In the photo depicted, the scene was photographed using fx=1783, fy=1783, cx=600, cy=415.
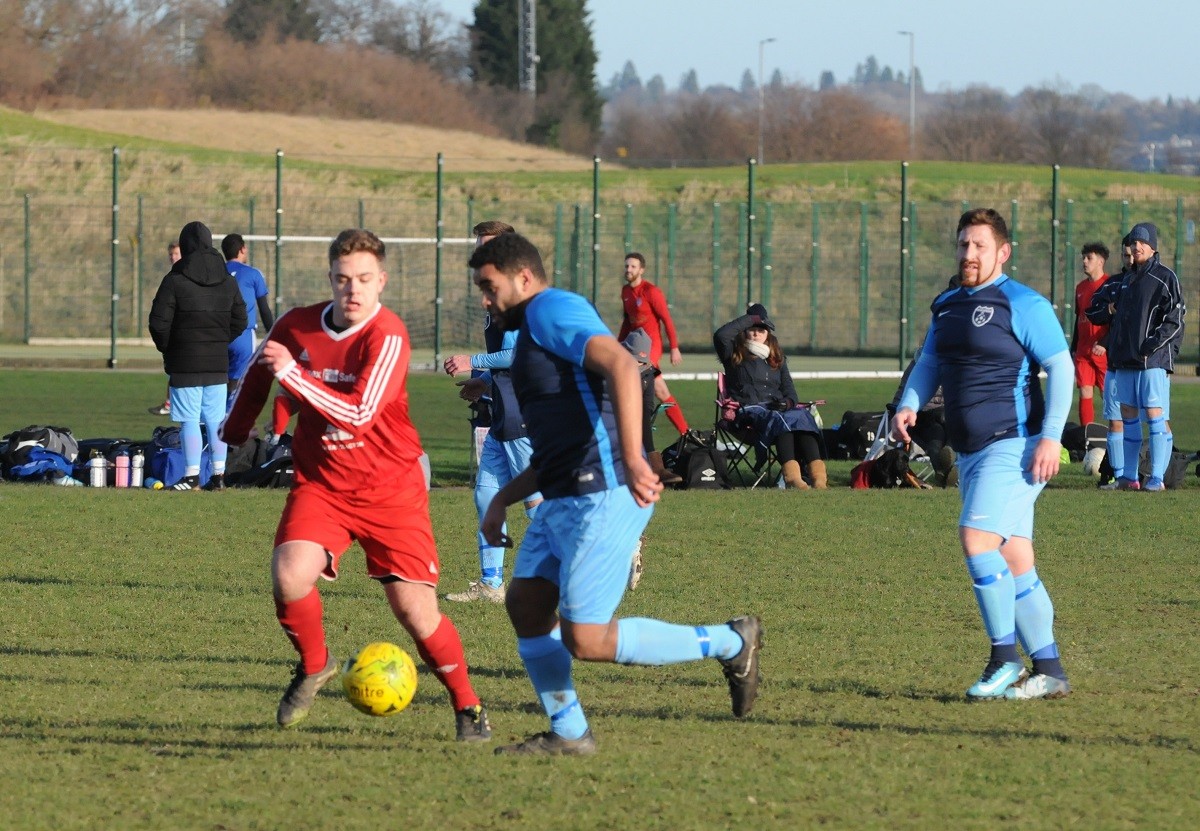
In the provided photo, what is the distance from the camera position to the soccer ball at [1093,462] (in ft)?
50.1

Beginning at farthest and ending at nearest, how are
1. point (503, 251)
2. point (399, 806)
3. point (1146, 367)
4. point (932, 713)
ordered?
point (1146, 367), point (932, 713), point (503, 251), point (399, 806)

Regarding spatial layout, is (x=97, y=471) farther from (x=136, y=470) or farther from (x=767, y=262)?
(x=767, y=262)

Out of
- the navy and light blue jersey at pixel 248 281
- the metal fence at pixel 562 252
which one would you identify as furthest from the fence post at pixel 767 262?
the navy and light blue jersey at pixel 248 281

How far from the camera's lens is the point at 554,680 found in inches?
224

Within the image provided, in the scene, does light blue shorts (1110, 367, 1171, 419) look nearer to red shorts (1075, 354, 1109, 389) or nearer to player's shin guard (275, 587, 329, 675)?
red shorts (1075, 354, 1109, 389)

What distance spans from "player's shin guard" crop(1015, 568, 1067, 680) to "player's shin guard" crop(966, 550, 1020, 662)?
100 mm

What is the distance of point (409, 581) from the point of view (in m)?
5.94

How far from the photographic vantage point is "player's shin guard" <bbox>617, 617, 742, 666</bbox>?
5.66m

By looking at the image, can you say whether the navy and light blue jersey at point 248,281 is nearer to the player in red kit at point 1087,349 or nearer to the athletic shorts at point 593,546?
the player in red kit at point 1087,349

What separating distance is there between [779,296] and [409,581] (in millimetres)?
37577

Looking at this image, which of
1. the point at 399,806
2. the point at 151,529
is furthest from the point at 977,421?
the point at 151,529

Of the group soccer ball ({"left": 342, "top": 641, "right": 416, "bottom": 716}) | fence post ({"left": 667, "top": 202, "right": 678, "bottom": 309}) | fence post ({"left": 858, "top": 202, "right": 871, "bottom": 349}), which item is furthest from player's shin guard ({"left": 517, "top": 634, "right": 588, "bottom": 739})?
fence post ({"left": 667, "top": 202, "right": 678, "bottom": 309})

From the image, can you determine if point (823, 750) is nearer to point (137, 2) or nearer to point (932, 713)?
point (932, 713)

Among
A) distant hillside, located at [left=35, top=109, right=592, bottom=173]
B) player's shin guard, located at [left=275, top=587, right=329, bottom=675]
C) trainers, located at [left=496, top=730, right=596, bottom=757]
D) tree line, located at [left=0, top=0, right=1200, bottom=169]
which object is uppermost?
tree line, located at [left=0, top=0, right=1200, bottom=169]
